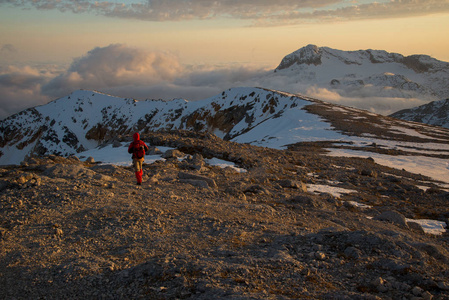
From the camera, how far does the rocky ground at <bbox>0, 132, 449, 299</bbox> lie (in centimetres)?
781

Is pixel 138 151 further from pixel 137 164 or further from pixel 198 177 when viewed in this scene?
pixel 198 177

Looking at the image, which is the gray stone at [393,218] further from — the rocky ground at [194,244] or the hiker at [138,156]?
the hiker at [138,156]

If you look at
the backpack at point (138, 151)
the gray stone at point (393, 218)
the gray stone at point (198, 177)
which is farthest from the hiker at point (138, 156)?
the gray stone at point (393, 218)

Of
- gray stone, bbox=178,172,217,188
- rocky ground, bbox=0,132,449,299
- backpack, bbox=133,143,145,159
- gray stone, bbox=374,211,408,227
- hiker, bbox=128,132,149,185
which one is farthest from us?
gray stone, bbox=178,172,217,188

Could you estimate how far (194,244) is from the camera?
397 inches

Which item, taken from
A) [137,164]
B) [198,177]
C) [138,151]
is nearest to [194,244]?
[137,164]

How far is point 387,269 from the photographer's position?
8.82 meters

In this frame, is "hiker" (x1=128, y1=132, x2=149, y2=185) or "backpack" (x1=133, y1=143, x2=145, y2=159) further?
"backpack" (x1=133, y1=143, x2=145, y2=159)

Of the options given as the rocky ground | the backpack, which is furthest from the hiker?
the rocky ground

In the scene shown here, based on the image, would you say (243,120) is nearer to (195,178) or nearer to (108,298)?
(195,178)

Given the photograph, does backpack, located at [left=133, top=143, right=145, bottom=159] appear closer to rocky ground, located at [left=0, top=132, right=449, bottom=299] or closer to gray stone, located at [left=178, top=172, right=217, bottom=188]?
rocky ground, located at [left=0, top=132, right=449, bottom=299]

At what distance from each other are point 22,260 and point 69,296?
232 centimetres

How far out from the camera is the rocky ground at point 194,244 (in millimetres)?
7809

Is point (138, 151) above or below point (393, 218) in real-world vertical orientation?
above
